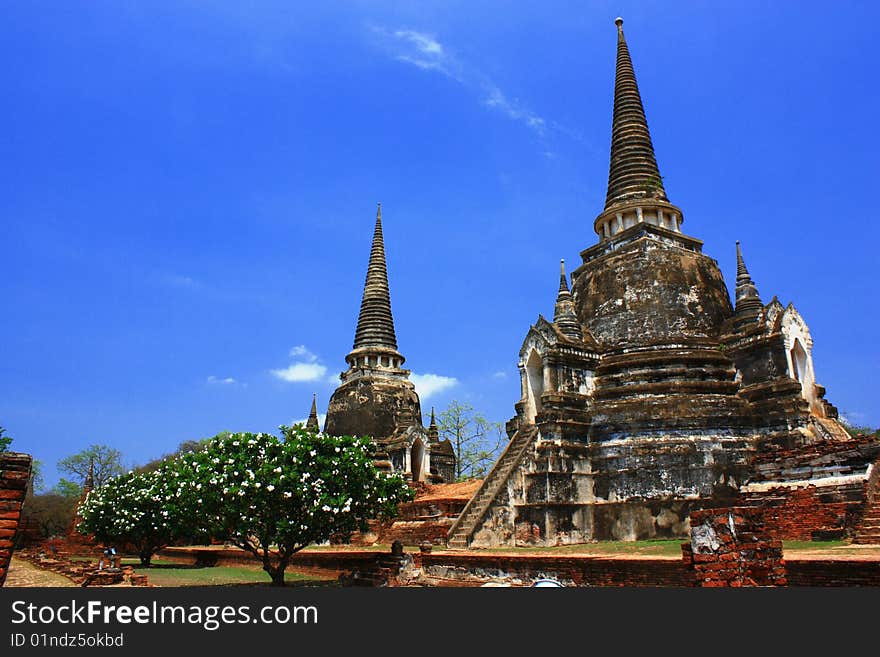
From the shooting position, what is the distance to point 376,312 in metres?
37.3

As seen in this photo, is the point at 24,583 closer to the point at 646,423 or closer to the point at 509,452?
the point at 509,452

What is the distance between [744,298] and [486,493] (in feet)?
35.4

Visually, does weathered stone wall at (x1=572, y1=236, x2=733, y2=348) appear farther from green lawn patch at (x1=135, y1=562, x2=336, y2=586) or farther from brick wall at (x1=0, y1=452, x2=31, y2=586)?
brick wall at (x1=0, y1=452, x2=31, y2=586)

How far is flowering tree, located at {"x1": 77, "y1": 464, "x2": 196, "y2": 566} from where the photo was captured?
1055 inches

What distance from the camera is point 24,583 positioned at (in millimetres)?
20141

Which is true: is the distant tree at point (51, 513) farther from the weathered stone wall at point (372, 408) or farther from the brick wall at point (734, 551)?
the brick wall at point (734, 551)

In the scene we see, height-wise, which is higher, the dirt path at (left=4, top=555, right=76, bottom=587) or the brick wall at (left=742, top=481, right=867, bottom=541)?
the brick wall at (left=742, top=481, right=867, bottom=541)

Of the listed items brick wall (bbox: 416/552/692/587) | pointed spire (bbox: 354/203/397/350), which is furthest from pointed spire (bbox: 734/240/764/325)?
pointed spire (bbox: 354/203/397/350)

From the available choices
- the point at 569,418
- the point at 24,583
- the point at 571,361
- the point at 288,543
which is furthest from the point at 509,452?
the point at 24,583

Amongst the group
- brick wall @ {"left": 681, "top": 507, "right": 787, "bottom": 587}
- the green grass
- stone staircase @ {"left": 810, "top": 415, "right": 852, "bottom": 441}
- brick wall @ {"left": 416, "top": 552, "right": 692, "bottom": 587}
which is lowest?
the green grass

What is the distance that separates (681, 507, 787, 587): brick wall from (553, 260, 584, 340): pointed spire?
13.7m

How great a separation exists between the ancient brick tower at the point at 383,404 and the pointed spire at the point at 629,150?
14379 mm

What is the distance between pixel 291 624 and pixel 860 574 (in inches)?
274

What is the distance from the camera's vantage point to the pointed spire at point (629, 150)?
25891 mm
